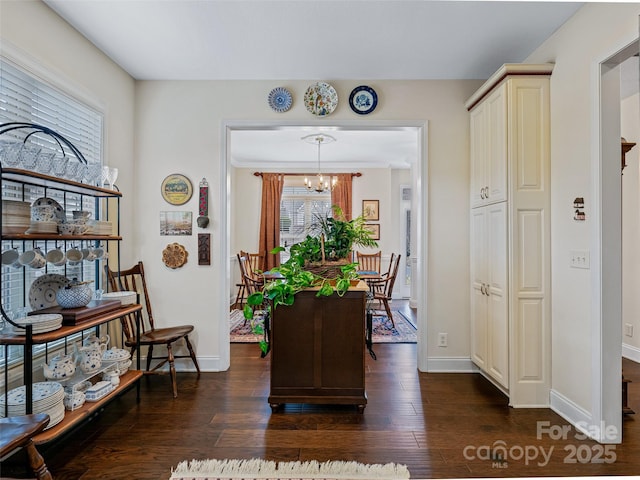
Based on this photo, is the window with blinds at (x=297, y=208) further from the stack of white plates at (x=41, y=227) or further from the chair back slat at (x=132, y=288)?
the stack of white plates at (x=41, y=227)

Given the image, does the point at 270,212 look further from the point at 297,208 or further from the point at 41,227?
the point at 41,227

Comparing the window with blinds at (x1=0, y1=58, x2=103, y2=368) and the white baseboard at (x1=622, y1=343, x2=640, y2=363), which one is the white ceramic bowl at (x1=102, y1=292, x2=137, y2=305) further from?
the white baseboard at (x1=622, y1=343, x2=640, y2=363)

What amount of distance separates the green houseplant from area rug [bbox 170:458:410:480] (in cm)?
74

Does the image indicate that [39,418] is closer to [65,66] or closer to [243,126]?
[65,66]

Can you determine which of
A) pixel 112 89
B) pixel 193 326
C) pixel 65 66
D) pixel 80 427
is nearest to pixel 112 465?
pixel 80 427

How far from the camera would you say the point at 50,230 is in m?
1.94

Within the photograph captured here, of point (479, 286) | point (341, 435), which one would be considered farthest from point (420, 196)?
point (341, 435)

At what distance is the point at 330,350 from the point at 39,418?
1646 millimetres

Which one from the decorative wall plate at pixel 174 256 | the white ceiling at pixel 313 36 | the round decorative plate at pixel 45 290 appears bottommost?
the round decorative plate at pixel 45 290

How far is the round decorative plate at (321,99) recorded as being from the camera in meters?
3.15

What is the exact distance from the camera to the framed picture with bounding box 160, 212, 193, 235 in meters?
3.24

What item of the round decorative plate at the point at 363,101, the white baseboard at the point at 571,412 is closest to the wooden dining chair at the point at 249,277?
the round decorative plate at the point at 363,101

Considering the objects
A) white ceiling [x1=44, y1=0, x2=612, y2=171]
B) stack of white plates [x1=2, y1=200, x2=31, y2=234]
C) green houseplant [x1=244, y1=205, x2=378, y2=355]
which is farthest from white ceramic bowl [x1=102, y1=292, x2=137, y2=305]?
white ceiling [x1=44, y1=0, x2=612, y2=171]

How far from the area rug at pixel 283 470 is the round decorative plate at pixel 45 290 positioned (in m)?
→ 1.29
